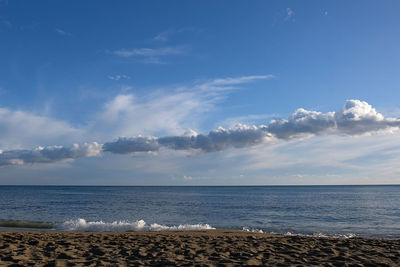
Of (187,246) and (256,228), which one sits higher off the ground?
(187,246)

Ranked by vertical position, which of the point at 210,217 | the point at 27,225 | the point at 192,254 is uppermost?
the point at 192,254

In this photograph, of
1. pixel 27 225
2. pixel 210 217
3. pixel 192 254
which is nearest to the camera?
pixel 192 254

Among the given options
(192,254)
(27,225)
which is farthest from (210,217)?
(192,254)

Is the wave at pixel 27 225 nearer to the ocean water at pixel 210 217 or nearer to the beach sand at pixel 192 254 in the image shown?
the ocean water at pixel 210 217

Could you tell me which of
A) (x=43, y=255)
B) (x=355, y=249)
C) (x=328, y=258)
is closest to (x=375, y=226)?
(x=355, y=249)

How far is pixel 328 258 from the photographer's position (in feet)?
28.9

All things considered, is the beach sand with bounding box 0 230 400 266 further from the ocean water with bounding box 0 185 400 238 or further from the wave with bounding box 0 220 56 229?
the wave with bounding box 0 220 56 229

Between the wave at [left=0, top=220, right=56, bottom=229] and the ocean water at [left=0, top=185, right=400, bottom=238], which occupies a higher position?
the wave at [left=0, top=220, right=56, bottom=229]

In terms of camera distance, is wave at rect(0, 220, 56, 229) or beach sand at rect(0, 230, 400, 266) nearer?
beach sand at rect(0, 230, 400, 266)

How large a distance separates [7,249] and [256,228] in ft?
54.8

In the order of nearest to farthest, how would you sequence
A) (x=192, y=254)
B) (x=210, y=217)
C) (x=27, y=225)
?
(x=192, y=254)
(x=27, y=225)
(x=210, y=217)

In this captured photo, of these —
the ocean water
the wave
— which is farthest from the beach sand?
the wave

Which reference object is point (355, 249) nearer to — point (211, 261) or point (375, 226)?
point (211, 261)

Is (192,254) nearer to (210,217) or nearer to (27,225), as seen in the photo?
(27,225)
